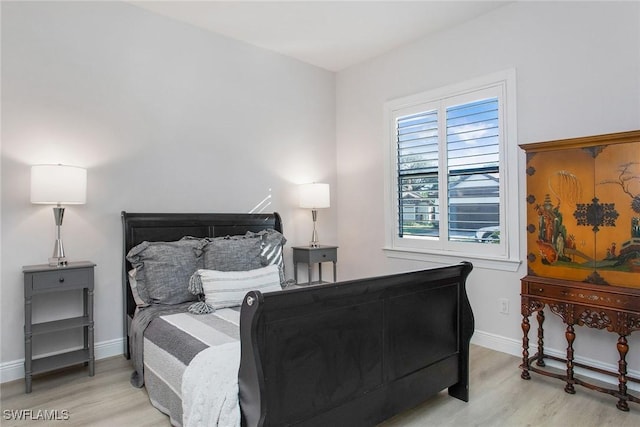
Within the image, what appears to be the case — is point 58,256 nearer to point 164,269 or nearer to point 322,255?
point 164,269

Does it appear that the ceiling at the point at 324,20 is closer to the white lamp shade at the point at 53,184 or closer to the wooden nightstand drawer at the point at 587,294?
the white lamp shade at the point at 53,184

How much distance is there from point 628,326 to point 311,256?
2678 millimetres

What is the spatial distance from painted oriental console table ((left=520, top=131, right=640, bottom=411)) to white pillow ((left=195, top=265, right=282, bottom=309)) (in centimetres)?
196

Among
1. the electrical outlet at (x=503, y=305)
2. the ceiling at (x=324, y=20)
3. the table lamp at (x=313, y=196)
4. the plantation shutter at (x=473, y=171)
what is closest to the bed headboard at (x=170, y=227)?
the table lamp at (x=313, y=196)

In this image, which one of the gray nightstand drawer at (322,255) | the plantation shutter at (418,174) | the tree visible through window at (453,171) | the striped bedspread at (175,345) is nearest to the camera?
the striped bedspread at (175,345)

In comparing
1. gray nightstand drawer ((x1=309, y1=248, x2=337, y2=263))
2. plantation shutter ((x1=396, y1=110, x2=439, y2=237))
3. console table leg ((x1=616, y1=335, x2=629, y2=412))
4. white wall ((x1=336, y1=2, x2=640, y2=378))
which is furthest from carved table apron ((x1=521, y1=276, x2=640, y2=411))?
gray nightstand drawer ((x1=309, y1=248, x2=337, y2=263))

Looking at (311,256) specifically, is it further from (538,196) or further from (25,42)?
(25,42)

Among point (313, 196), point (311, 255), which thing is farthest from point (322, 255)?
point (313, 196)

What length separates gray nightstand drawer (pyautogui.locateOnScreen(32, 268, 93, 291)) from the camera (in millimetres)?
2615

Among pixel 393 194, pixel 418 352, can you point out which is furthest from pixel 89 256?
pixel 393 194

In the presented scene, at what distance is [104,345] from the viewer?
314 centimetres

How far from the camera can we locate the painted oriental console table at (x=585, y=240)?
240 centimetres

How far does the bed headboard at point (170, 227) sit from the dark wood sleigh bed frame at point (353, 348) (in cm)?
199

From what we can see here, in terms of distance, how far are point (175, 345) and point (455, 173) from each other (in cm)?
276
